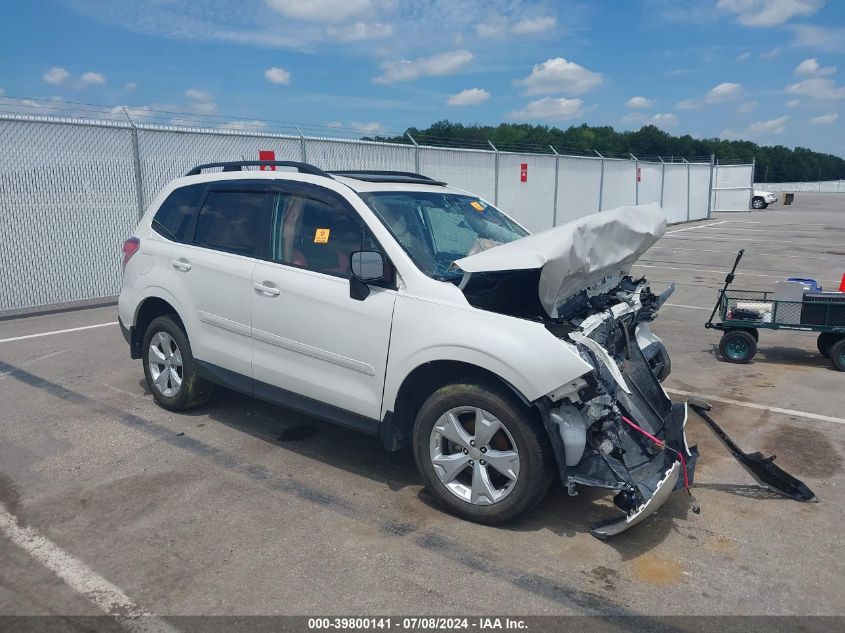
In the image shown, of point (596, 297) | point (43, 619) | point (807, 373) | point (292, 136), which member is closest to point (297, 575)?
point (43, 619)

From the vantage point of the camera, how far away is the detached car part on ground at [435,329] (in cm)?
371

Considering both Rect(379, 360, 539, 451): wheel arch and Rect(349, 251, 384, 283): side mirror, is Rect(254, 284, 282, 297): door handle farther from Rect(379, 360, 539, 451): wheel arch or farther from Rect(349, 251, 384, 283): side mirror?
Rect(379, 360, 539, 451): wheel arch

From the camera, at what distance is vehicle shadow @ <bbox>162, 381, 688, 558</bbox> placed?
3914mm

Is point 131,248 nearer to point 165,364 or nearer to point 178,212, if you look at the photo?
point 178,212

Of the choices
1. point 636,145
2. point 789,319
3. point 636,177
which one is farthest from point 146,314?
point 636,145

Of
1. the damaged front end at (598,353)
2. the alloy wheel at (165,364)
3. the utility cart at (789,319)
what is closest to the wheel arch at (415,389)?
the damaged front end at (598,353)

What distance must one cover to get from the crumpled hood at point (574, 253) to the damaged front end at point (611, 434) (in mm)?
219

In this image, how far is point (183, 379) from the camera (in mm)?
5500

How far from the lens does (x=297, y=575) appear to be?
3414mm

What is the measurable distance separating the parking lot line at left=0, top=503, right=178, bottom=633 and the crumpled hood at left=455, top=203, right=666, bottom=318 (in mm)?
2308

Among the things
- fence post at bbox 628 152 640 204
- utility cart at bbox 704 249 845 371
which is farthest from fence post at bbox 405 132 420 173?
fence post at bbox 628 152 640 204

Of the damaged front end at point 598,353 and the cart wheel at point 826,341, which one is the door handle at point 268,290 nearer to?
the damaged front end at point 598,353

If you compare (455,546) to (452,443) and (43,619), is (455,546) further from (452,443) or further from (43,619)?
(43,619)

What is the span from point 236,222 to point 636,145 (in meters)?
78.5
